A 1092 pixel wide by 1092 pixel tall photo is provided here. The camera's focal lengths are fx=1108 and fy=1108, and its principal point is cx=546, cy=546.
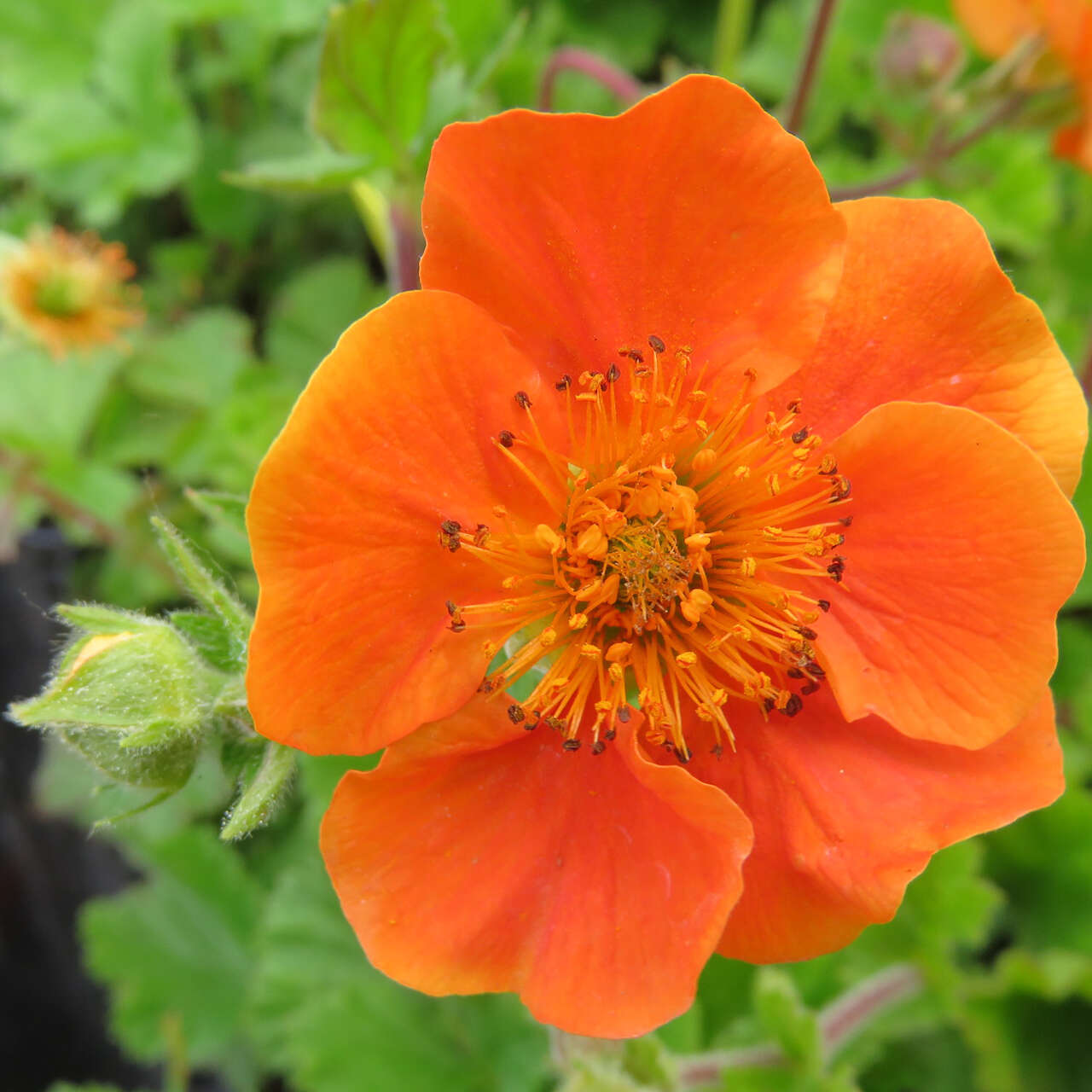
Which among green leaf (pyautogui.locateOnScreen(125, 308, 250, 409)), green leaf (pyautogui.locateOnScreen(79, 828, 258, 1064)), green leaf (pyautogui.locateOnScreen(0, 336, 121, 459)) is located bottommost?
green leaf (pyautogui.locateOnScreen(79, 828, 258, 1064))

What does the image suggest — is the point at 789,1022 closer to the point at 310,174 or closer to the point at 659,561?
the point at 659,561

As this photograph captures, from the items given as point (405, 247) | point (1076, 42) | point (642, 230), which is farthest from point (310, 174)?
point (1076, 42)

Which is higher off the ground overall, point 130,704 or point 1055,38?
point 1055,38

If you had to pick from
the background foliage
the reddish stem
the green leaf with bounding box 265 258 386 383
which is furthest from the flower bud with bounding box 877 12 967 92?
the green leaf with bounding box 265 258 386 383

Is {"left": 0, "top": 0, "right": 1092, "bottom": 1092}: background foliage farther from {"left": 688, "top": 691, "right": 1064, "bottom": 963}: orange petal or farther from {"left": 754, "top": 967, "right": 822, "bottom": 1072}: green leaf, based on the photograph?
{"left": 688, "top": 691, "right": 1064, "bottom": 963}: orange petal

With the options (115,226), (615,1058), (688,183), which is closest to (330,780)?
(615,1058)

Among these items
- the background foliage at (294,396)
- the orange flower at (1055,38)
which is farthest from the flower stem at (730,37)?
the orange flower at (1055,38)

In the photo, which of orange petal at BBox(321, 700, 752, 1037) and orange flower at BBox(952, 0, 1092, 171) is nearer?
orange petal at BBox(321, 700, 752, 1037)

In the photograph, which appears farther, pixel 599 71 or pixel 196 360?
pixel 196 360
